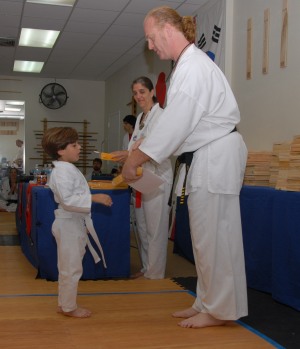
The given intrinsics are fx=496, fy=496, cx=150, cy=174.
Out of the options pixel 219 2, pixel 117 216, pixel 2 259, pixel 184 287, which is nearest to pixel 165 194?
pixel 117 216

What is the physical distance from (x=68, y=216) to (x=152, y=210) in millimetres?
1011

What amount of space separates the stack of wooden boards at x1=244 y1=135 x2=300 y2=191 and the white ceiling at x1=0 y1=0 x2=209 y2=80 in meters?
2.76

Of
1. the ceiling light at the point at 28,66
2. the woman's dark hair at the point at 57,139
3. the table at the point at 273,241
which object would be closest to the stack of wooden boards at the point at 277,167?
the table at the point at 273,241

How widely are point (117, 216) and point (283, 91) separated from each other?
1.75 meters

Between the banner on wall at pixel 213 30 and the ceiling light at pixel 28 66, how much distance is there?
455cm

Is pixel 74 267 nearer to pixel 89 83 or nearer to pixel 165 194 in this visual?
pixel 165 194

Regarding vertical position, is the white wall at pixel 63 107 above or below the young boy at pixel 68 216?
above

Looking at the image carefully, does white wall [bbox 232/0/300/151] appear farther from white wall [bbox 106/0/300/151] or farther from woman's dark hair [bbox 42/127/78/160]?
woman's dark hair [bbox 42/127/78/160]

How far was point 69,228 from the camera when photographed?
8.33 ft

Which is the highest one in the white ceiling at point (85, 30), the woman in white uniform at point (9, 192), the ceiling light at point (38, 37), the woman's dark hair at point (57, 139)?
the ceiling light at point (38, 37)

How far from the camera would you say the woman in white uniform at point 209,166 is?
7.13 feet

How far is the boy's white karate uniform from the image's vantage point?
2484mm

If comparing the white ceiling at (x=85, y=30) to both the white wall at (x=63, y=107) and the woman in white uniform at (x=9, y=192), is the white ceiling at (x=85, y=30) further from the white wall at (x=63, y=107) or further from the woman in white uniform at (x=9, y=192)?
the woman in white uniform at (x=9, y=192)

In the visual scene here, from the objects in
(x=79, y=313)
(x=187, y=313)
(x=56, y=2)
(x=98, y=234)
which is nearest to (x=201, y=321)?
(x=187, y=313)
